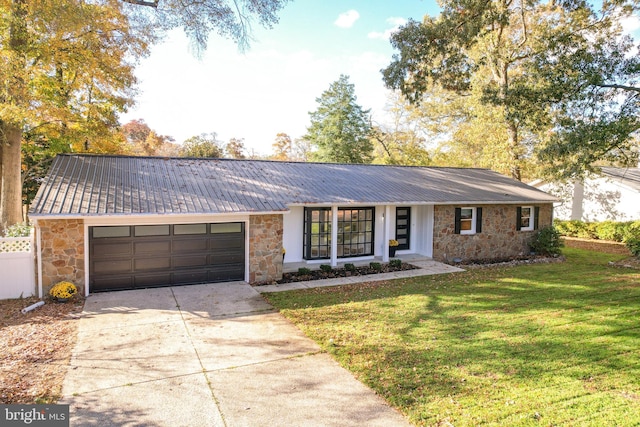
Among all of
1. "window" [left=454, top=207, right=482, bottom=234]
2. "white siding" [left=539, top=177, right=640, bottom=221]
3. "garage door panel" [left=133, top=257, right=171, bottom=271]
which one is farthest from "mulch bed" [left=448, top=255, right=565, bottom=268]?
"garage door panel" [left=133, top=257, right=171, bottom=271]

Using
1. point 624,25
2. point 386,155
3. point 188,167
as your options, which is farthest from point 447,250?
point 386,155

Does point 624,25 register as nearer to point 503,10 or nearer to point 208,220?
point 503,10

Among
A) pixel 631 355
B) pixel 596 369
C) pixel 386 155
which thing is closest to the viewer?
pixel 596 369

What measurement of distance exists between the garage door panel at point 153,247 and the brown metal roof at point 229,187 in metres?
1.00

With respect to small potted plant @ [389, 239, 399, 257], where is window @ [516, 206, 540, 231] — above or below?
above

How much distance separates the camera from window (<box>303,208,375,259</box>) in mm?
13023

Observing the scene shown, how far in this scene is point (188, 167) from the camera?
12391 millimetres

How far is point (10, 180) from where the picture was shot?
40.2 ft

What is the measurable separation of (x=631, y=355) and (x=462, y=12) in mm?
9196

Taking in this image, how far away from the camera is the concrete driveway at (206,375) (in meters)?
4.33

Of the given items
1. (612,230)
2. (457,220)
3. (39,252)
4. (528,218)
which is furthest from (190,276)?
(612,230)

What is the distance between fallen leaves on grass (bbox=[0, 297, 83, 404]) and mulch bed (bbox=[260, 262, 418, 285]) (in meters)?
4.87

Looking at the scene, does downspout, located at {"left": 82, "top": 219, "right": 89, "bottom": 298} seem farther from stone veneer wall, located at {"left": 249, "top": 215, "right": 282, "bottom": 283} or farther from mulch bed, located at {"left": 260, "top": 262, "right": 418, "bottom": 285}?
mulch bed, located at {"left": 260, "top": 262, "right": 418, "bottom": 285}

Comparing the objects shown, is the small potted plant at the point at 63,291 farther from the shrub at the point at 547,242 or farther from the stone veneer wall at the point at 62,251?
the shrub at the point at 547,242
